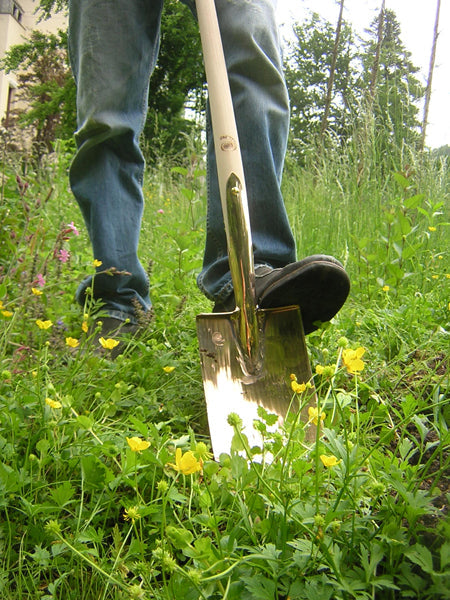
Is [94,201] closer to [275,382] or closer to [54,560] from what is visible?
[275,382]

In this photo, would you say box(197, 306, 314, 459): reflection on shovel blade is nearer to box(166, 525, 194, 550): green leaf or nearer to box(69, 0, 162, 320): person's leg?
box(166, 525, 194, 550): green leaf

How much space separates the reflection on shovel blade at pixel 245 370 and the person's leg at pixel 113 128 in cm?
61

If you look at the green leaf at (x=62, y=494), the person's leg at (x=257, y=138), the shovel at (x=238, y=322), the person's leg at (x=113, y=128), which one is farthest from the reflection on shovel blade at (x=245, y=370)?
the person's leg at (x=113, y=128)

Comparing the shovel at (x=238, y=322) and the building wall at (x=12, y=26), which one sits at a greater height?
the building wall at (x=12, y=26)

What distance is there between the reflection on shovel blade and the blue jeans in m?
0.25

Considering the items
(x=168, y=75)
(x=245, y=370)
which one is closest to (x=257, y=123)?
(x=245, y=370)

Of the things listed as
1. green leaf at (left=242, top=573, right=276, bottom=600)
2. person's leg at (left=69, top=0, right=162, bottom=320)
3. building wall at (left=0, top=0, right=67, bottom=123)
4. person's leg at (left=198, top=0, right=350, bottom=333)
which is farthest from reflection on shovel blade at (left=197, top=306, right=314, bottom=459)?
building wall at (left=0, top=0, right=67, bottom=123)

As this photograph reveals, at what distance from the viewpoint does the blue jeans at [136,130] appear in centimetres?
172

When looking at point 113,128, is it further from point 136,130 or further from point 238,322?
point 238,322

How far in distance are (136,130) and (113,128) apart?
13 cm

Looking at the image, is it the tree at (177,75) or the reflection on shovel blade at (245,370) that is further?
the tree at (177,75)

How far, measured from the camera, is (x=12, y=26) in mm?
20641

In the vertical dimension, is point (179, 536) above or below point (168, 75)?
below

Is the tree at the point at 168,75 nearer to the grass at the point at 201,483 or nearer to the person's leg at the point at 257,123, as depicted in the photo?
the person's leg at the point at 257,123
